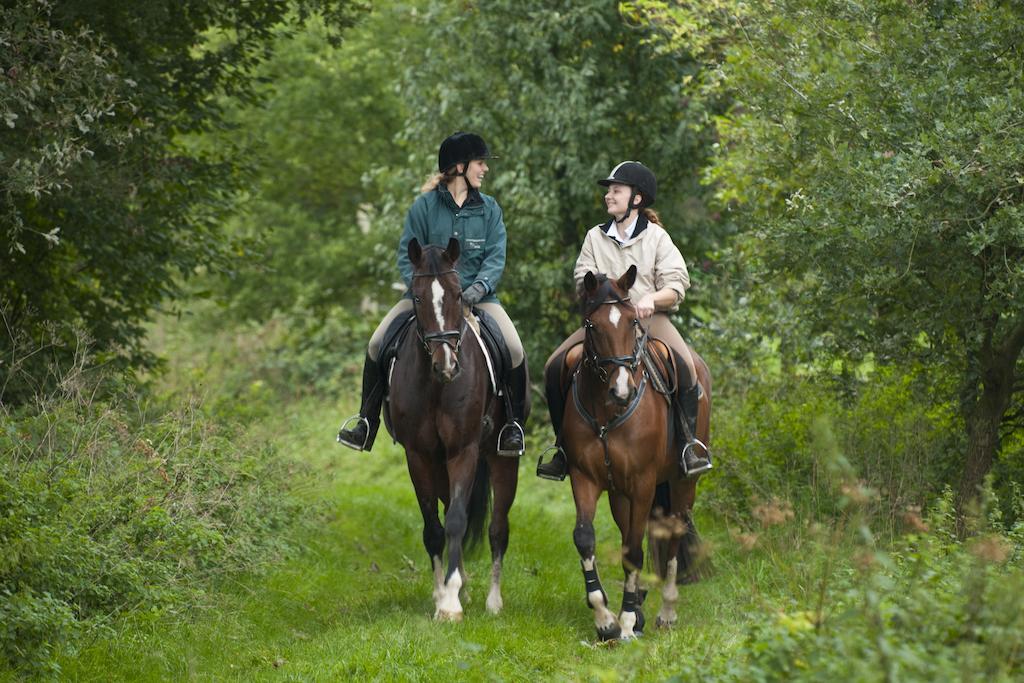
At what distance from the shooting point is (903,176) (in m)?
9.05

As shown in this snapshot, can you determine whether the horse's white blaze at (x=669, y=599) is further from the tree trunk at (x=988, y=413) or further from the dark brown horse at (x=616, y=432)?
the tree trunk at (x=988, y=413)

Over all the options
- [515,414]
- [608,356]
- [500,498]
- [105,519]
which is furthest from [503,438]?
[105,519]

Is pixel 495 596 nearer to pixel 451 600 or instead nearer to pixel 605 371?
pixel 451 600

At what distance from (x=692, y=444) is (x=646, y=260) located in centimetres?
147

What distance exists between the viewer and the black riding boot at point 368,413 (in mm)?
10086

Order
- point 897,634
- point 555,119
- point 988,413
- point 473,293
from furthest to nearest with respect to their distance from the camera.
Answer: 1. point 555,119
2. point 988,413
3. point 473,293
4. point 897,634

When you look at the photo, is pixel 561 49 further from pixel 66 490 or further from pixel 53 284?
pixel 66 490

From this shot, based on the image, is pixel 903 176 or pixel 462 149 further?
pixel 462 149

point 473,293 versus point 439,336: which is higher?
point 473,293

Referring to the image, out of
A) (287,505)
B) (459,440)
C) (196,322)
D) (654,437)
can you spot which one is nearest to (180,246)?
(287,505)

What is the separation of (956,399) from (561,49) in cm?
1019

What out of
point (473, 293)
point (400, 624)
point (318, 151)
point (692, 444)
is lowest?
point (400, 624)

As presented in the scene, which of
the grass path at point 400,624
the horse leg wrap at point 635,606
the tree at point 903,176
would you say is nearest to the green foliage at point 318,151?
the grass path at point 400,624

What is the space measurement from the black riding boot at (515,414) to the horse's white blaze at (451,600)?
1154 millimetres
